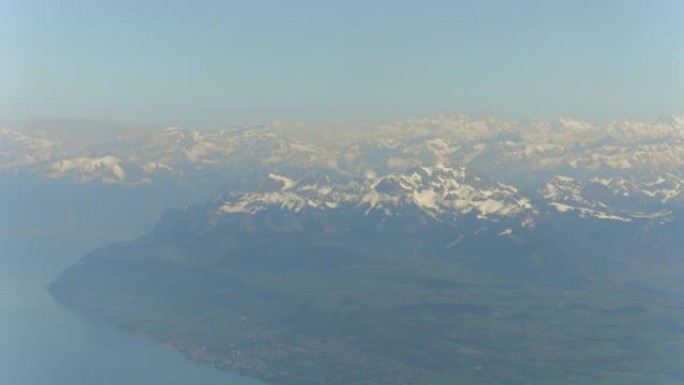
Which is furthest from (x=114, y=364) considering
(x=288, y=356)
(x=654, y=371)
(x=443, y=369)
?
A: (x=654, y=371)

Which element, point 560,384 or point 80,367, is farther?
point 80,367

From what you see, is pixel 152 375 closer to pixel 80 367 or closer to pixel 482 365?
pixel 80 367

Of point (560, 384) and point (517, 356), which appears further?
point (517, 356)

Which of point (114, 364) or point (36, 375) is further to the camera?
point (114, 364)

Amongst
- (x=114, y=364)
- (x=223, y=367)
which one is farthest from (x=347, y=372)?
(x=114, y=364)

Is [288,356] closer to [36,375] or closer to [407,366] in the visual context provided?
[407,366]

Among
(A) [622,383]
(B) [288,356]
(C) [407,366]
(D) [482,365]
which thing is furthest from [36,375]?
(A) [622,383]

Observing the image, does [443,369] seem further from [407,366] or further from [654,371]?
[654,371]
